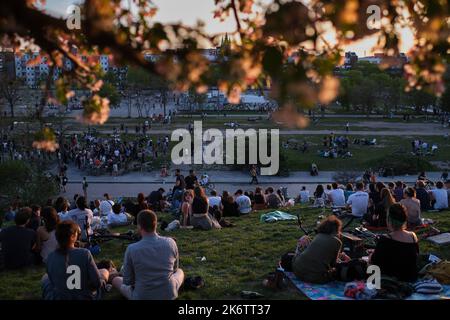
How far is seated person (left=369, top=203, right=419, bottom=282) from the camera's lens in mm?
6246

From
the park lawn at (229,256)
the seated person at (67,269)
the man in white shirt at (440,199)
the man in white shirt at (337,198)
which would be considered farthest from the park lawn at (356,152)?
the seated person at (67,269)

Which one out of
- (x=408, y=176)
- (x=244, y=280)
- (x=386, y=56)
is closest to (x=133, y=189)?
(x=408, y=176)

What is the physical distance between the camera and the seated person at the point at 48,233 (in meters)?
7.43

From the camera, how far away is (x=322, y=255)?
20.9ft

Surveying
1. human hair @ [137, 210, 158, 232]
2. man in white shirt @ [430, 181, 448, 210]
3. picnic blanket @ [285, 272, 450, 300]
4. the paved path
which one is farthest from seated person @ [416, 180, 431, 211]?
the paved path

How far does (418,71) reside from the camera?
383cm

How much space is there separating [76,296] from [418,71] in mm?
3778

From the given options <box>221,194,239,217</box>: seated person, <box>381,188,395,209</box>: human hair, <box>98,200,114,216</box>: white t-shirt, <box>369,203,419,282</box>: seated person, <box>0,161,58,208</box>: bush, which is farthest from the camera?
<box>0,161,58,208</box>: bush

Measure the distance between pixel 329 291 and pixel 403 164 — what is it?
86.2 feet

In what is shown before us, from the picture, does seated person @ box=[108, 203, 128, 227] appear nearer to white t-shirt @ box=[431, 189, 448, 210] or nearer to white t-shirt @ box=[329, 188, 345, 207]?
white t-shirt @ box=[329, 188, 345, 207]

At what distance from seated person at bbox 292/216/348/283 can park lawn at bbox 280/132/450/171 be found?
2609cm

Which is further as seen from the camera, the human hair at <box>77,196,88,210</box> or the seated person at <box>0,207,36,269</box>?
the human hair at <box>77,196,88,210</box>

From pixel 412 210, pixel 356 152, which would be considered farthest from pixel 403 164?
pixel 412 210
